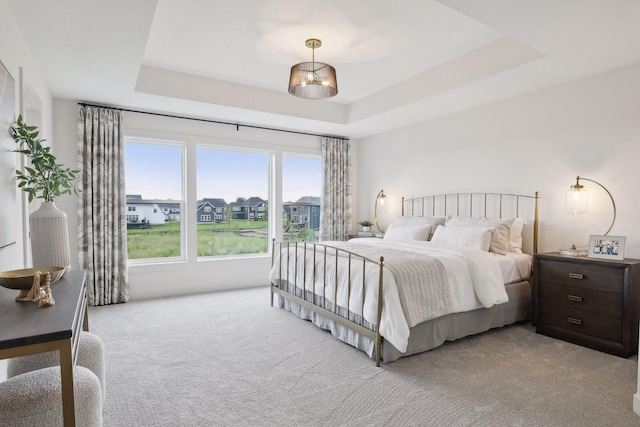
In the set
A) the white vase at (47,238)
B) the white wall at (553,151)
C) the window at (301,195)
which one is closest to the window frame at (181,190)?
the window at (301,195)

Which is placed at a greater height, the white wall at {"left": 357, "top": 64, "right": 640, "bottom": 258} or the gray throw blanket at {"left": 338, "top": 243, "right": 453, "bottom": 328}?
the white wall at {"left": 357, "top": 64, "right": 640, "bottom": 258}

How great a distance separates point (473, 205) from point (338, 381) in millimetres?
3037

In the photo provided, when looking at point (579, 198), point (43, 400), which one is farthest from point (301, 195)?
point (43, 400)

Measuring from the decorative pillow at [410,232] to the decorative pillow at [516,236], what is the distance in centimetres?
94

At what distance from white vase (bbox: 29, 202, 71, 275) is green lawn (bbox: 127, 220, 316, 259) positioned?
2676mm

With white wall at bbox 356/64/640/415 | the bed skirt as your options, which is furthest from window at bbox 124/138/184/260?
white wall at bbox 356/64/640/415

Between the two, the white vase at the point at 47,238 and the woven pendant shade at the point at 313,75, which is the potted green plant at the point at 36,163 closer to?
the white vase at the point at 47,238

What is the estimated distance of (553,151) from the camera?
12.7ft

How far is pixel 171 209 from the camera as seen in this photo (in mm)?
5117

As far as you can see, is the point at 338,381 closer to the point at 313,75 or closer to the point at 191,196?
the point at 313,75

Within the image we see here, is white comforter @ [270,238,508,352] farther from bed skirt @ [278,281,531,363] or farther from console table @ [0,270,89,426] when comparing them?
console table @ [0,270,89,426]

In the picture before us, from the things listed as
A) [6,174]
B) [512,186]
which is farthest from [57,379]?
[512,186]

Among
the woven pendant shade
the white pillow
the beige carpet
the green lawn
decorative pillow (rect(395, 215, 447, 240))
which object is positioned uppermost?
the woven pendant shade

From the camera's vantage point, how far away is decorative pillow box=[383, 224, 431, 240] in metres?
4.56
